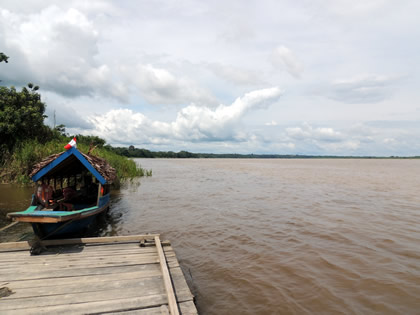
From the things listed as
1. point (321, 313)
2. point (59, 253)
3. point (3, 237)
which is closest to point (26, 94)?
point (3, 237)

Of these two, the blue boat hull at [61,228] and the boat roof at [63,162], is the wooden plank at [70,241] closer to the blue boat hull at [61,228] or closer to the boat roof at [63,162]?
the blue boat hull at [61,228]

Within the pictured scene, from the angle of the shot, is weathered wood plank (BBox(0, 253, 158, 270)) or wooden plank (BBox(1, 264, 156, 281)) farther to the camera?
weathered wood plank (BBox(0, 253, 158, 270))

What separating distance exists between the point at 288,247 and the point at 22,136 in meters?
19.8

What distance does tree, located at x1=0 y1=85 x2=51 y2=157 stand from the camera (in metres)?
17.3

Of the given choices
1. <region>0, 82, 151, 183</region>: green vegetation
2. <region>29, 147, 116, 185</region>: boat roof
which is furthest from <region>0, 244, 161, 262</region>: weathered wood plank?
<region>0, 82, 151, 183</region>: green vegetation

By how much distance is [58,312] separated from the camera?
11.0 ft

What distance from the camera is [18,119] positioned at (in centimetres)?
1756

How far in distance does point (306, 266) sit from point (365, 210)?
7.36 m

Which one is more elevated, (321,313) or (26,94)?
(26,94)

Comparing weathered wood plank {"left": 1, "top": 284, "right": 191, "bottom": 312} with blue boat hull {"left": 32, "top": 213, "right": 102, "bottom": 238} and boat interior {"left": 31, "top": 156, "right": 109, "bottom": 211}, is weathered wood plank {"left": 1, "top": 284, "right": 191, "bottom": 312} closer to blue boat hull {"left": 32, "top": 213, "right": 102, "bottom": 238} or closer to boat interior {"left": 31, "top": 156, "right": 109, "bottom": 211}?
blue boat hull {"left": 32, "top": 213, "right": 102, "bottom": 238}

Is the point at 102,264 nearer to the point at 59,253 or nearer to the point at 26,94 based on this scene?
the point at 59,253

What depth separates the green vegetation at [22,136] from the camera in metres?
16.2

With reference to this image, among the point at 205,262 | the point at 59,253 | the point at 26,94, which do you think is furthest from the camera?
the point at 26,94

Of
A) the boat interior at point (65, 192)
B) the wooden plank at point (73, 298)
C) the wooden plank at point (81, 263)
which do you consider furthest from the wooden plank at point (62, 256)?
the boat interior at point (65, 192)
